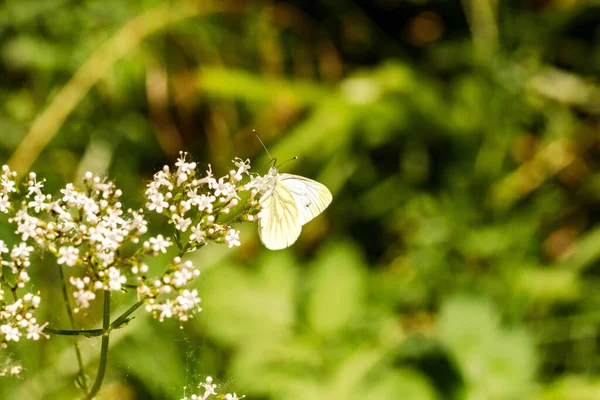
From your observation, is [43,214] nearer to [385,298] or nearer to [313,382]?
[313,382]

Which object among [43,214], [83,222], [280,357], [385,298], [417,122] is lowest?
[83,222]

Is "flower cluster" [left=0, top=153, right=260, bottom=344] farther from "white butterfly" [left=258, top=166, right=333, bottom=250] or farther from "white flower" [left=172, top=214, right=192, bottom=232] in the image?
"white butterfly" [left=258, top=166, right=333, bottom=250]

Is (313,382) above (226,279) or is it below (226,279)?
below

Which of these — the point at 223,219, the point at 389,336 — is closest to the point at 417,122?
the point at 389,336

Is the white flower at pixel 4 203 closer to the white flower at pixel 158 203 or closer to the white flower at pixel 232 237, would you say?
the white flower at pixel 158 203

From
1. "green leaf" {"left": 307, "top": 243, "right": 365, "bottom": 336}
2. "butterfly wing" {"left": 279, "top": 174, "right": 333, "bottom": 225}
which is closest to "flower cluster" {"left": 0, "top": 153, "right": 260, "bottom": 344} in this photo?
"butterfly wing" {"left": 279, "top": 174, "right": 333, "bottom": 225}

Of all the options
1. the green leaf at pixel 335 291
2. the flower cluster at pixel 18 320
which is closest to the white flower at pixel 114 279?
the flower cluster at pixel 18 320

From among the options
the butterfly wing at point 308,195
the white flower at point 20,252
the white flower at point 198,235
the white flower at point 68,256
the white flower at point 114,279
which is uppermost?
the butterfly wing at point 308,195
